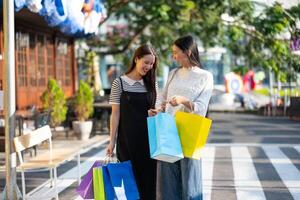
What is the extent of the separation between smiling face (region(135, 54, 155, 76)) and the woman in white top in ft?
1.06

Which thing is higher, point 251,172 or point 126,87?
point 126,87

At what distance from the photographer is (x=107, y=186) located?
234 inches

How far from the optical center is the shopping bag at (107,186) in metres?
5.91

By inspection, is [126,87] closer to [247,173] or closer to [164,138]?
[164,138]

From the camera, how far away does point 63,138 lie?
16094 mm

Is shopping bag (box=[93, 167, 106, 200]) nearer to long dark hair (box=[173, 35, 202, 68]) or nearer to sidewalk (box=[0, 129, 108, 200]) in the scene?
long dark hair (box=[173, 35, 202, 68])

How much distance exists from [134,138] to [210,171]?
4650 millimetres

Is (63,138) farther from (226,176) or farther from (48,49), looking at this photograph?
(226,176)

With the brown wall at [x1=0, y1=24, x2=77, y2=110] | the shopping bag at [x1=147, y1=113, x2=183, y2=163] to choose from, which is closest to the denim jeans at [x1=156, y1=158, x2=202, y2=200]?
the shopping bag at [x1=147, y1=113, x2=183, y2=163]

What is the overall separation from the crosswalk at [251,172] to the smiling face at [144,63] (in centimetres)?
275

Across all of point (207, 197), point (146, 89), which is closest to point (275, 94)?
point (207, 197)

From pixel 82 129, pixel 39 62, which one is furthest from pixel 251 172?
pixel 39 62

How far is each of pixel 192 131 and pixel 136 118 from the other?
81 centimetres

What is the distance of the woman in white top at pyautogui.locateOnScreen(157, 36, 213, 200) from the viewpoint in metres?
5.58
